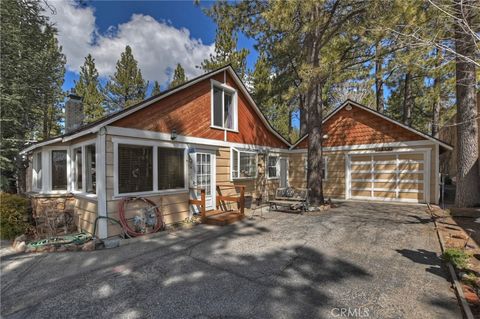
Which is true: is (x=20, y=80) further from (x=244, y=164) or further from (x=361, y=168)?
(x=361, y=168)

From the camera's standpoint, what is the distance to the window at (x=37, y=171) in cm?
850

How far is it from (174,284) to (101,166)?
3.49 metres

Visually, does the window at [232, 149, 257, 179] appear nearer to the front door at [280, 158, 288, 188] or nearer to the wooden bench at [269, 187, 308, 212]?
the wooden bench at [269, 187, 308, 212]

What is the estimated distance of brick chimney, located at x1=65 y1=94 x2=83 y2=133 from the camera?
330 inches

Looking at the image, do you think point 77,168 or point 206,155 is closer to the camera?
→ point 77,168

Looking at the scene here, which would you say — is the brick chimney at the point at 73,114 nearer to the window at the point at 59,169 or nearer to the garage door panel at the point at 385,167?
the window at the point at 59,169

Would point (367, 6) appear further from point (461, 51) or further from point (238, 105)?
point (238, 105)

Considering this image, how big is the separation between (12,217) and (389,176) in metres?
13.4

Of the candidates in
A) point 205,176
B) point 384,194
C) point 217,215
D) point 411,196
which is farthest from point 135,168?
point 411,196

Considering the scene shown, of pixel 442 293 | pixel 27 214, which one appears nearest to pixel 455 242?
pixel 442 293

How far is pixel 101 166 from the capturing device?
5797 mm

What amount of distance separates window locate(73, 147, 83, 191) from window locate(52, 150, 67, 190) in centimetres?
59

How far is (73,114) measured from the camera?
8.51m

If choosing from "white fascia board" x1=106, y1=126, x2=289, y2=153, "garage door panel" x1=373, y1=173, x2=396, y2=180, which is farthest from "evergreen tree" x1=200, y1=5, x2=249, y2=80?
"garage door panel" x1=373, y1=173, x2=396, y2=180
